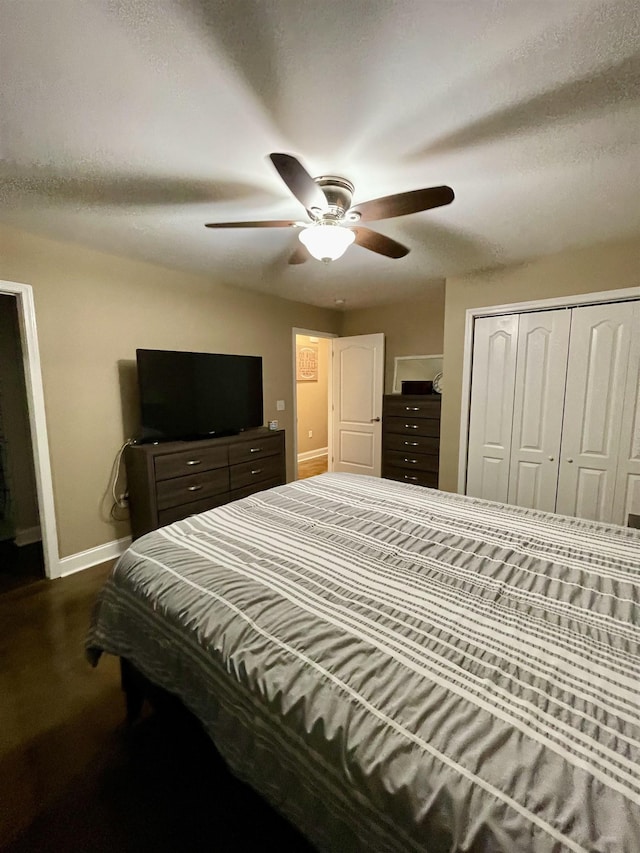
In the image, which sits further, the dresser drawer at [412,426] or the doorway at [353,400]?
the doorway at [353,400]

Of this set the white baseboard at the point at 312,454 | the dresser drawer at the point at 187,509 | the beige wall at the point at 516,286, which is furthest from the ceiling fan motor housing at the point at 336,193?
the white baseboard at the point at 312,454

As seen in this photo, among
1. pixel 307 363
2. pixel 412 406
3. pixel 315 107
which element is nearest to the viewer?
pixel 315 107

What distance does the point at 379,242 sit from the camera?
74.9 inches

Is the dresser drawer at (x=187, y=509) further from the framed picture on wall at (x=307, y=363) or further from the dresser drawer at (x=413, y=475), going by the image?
the framed picture on wall at (x=307, y=363)

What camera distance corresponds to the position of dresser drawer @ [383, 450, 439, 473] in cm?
399

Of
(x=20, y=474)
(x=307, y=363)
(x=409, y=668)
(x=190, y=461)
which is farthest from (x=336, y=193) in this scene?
(x=307, y=363)

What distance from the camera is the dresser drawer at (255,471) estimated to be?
3328 millimetres

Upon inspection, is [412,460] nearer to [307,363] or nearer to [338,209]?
[307,363]

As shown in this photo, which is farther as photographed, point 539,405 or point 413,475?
point 413,475

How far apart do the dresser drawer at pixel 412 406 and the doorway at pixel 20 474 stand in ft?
10.7

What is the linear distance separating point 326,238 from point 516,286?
2106mm

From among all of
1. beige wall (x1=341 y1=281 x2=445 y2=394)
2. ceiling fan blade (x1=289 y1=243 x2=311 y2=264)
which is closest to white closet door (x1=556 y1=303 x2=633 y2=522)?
beige wall (x1=341 y1=281 x2=445 y2=394)

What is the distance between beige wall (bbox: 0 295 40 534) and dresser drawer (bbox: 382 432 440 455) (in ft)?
11.6

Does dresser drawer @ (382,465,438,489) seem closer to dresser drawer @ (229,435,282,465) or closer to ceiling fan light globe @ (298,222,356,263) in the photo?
Answer: dresser drawer @ (229,435,282,465)
